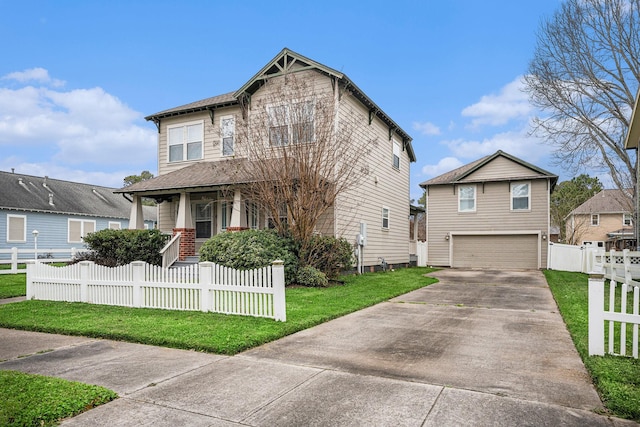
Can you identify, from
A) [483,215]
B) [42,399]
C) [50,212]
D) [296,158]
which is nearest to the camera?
[42,399]

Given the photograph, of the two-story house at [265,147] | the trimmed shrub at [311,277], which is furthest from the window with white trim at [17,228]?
the trimmed shrub at [311,277]

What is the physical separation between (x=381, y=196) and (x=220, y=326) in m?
12.8

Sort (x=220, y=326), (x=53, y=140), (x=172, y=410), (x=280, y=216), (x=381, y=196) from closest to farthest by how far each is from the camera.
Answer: (x=172, y=410) < (x=220, y=326) < (x=280, y=216) < (x=381, y=196) < (x=53, y=140)

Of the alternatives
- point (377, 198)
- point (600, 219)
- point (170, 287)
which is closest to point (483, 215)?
point (377, 198)

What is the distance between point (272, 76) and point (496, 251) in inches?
592

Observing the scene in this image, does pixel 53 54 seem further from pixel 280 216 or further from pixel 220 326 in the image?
pixel 220 326

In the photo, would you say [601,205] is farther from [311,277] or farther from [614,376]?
[614,376]

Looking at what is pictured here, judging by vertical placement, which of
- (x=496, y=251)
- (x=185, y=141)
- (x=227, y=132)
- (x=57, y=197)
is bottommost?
(x=496, y=251)

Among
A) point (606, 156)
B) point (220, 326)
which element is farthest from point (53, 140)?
point (606, 156)

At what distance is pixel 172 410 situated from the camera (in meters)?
3.59

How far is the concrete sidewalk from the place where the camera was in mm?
3453

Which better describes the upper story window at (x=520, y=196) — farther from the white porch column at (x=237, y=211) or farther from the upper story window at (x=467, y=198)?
the white porch column at (x=237, y=211)

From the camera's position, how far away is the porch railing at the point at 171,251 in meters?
14.2

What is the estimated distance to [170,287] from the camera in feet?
27.2
